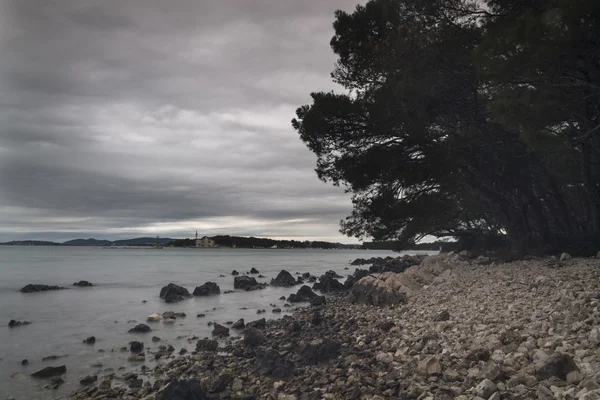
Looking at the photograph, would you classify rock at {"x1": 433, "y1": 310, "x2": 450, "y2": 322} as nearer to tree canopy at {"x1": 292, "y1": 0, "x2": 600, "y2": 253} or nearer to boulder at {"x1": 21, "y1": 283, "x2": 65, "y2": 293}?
tree canopy at {"x1": 292, "y1": 0, "x2": 600, "y2": 253}

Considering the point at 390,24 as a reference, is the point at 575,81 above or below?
below

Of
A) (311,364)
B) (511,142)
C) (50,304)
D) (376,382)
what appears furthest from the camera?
(50,304)

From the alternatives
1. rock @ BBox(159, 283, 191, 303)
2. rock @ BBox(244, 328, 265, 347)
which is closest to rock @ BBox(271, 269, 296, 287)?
rock @ BBox(159, 283, 191, 303)

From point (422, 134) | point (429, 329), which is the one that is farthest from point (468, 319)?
point (422, 134)

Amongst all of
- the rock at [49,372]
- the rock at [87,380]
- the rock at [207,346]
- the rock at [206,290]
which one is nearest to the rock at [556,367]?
the rock at [207,346]

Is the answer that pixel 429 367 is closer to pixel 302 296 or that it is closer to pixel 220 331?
pixel 220 331

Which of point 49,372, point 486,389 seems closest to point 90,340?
point 49,372

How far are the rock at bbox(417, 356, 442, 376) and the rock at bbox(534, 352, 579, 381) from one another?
64.6 inches

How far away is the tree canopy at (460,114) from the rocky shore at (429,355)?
190 inches

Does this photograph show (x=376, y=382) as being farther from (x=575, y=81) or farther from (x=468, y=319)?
(x=575, y=81)

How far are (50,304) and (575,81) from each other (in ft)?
95.9

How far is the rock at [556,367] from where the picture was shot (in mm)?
5281

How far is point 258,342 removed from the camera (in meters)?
11.9

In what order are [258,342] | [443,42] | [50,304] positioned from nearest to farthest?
1. [258,342]
2. [443,42]
3. [50,304]
